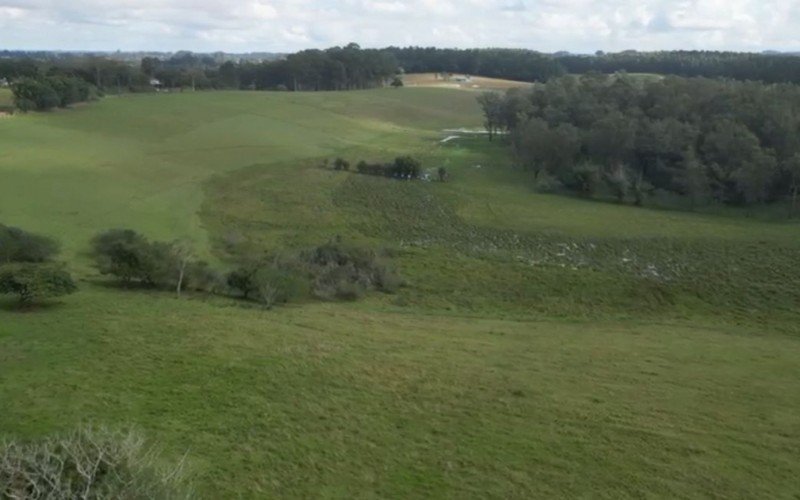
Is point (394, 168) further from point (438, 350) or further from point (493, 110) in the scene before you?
point (438, 350)

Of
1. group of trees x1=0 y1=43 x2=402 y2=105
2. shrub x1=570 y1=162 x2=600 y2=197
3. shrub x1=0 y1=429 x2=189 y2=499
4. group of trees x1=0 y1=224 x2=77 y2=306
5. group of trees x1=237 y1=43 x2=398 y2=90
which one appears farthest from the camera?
group of trees x1=237 y1=43 x2=398 y2=90

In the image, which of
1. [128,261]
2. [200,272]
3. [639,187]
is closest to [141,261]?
[128,261]

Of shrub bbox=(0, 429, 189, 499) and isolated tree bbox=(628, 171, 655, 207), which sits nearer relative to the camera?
shrub bbox=(0, 429, 189, 499)

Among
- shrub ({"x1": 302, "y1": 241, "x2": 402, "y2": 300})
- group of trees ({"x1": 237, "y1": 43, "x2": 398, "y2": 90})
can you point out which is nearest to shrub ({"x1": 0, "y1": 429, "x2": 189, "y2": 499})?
shrub ({"x1": 302, "y1": 241, "x2": 402, "y2": 300})

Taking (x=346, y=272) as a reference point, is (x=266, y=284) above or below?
above

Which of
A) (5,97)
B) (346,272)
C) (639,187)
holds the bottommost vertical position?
(346,272)

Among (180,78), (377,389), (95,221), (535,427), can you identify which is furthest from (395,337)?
(180,78)

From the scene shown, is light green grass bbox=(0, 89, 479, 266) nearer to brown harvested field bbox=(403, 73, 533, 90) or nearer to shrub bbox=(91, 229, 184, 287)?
shrub bbox=(91, 229, 184, 287)

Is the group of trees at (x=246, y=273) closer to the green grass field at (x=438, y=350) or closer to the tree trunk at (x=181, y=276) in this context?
the tree trunk at (x=181, y=276)
